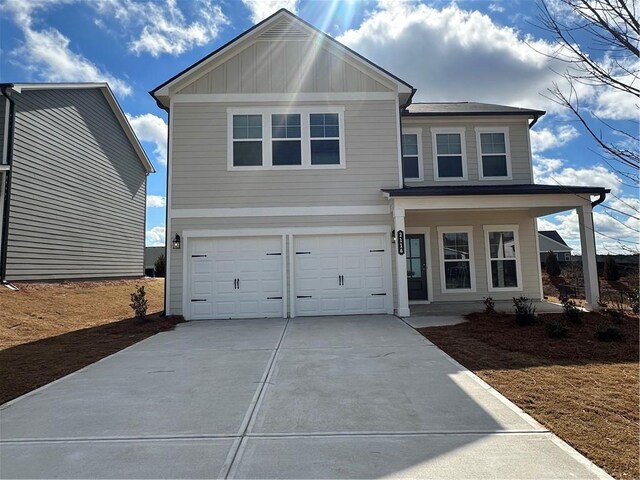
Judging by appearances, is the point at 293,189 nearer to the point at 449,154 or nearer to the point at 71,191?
the point at 449,154

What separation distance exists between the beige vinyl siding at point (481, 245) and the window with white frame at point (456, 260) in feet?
0.42

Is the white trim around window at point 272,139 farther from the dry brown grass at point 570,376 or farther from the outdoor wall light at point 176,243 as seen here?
the dry brown grass at point 570,376

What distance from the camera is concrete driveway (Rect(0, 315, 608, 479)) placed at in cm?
286

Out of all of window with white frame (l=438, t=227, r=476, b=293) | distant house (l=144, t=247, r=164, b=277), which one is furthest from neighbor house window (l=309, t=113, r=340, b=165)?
distant house (l=144, t=247, r=164, b=277)

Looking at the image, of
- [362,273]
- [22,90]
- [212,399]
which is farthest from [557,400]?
[22,90]

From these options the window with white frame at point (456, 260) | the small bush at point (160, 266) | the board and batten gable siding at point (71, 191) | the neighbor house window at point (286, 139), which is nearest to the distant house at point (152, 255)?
the small bush at point (160, 266)

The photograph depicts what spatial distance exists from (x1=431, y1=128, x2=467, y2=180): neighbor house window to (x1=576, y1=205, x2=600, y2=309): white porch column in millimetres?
3430

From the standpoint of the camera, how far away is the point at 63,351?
704 centimetres

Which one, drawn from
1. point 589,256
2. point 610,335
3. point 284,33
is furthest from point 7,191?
point 589,256

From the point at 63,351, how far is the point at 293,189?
6143 mm

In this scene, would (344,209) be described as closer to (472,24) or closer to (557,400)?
(472,24)

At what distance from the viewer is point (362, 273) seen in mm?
10516

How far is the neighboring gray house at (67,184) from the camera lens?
41.4ft

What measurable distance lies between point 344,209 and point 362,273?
1738mm
